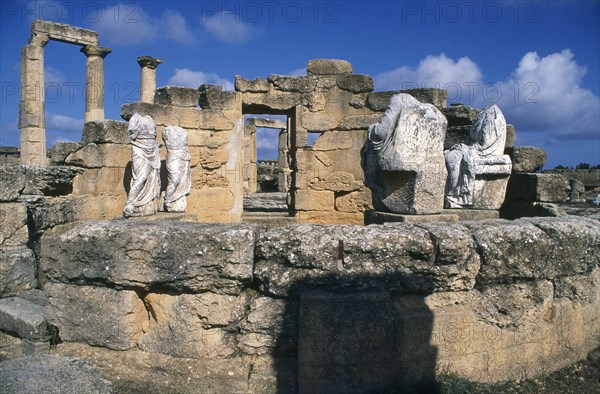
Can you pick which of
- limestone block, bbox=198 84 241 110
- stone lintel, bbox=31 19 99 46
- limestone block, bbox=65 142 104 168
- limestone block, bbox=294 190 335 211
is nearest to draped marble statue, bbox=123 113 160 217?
limestone block, bbox=65 142 104 168

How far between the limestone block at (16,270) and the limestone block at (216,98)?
5231mm

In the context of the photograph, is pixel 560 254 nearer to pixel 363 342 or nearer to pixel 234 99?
pixel 363 342

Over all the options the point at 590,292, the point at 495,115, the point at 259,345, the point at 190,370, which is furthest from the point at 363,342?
the point at 495,115

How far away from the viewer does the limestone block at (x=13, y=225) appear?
446cm

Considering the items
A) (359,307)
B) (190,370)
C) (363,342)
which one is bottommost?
(190,370)

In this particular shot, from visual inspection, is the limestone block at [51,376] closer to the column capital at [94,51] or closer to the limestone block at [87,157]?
the limestone block at [87,157]

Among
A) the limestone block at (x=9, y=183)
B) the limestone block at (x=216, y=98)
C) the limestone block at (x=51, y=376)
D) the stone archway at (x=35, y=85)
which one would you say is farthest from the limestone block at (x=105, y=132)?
the stone archway at (x=35, y=85)

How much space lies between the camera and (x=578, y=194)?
17984 mm

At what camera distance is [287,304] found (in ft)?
10.7

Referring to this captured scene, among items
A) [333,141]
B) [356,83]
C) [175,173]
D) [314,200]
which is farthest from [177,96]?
[356,83]

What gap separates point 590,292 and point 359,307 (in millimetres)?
2133

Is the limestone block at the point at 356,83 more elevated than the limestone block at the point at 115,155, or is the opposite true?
the limestone block at the point at 356,83

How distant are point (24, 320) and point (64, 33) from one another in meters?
17.3

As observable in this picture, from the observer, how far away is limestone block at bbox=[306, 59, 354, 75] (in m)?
9.28
